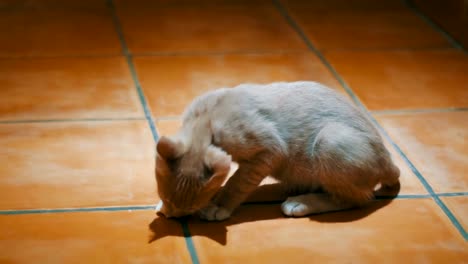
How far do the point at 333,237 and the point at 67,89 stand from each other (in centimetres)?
164

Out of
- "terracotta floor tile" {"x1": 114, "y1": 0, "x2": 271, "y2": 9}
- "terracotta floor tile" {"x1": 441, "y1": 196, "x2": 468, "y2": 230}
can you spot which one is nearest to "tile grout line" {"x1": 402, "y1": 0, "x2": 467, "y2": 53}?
"terracotta floor tile" {"x1": 114, "y1": 0, "x2": 271, "y2": 9}

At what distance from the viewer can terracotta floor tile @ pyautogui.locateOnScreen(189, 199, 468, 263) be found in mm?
2443

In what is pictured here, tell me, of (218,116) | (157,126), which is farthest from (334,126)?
(157,126)

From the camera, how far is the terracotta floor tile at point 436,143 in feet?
9.80

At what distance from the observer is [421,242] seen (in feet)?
8.39

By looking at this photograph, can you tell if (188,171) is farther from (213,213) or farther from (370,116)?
(370,116)

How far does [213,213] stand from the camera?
2.58 meters

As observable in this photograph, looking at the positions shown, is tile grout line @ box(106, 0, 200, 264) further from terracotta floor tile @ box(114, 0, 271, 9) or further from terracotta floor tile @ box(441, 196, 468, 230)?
terracotta floor tile @ box(441, 196, 468, 230)

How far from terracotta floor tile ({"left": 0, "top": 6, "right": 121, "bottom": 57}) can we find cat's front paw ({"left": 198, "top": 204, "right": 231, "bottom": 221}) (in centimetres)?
165

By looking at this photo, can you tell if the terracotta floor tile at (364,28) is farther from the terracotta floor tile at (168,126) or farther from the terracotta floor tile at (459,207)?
the terracotta floor tile at (459,207)

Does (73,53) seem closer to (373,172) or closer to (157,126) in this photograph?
(157,126)

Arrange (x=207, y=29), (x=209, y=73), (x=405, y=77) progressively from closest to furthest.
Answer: (x=209, y=73), (x=405, y=77), (x=207, y=29)

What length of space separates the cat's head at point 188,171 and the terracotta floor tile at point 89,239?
169mm

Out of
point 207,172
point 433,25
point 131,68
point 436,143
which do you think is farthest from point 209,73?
point 433,25
